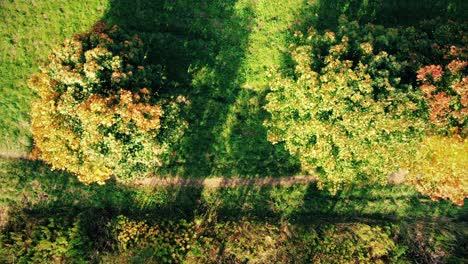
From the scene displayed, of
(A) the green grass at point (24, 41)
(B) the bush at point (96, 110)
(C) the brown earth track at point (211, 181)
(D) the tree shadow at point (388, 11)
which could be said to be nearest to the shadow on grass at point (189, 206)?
(C) the brown earth track at point (211, 181)

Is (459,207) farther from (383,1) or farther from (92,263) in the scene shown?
(92,263)

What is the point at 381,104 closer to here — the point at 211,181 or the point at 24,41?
the point at 211,181

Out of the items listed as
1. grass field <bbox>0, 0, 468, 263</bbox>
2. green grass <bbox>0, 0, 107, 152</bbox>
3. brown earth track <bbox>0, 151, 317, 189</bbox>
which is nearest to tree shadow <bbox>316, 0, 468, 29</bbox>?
grass field <bbox>0, 0, 468, 263</bbox>

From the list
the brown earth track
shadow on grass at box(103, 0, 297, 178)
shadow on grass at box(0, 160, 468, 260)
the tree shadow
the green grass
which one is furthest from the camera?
the tree shadow

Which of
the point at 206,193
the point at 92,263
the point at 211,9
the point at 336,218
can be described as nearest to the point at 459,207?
the point at 336,218

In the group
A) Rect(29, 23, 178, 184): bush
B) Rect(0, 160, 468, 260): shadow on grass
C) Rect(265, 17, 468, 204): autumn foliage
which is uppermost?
Rect(265, 17, 468, 204): autumn foliage

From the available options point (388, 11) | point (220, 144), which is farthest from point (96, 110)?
point (388, 11)

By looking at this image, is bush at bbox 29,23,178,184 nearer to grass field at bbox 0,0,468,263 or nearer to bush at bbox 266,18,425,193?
grass field at bbox 0,0,468,263
